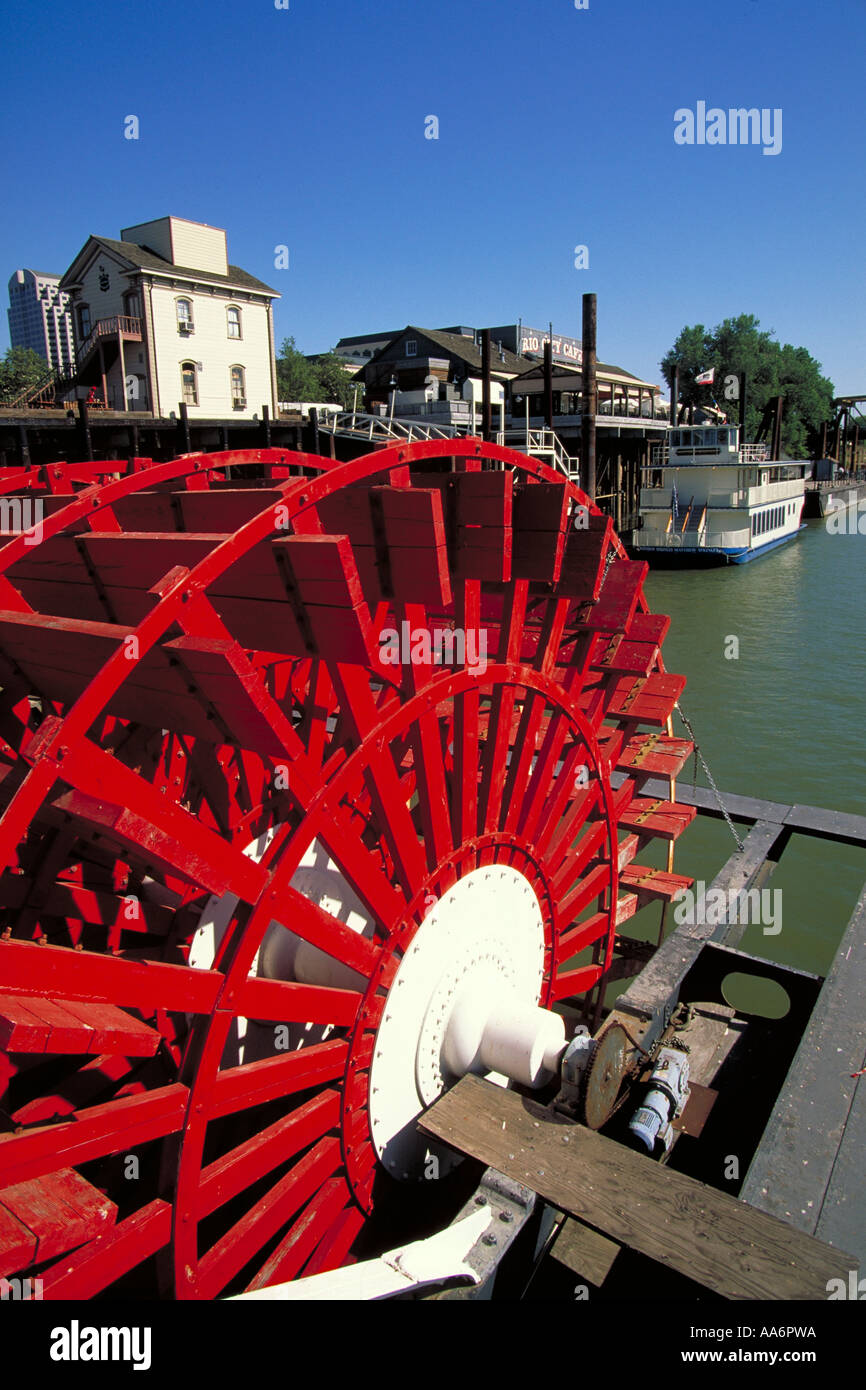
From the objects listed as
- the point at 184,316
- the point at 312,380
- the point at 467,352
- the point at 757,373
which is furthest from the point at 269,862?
the point at 757,373

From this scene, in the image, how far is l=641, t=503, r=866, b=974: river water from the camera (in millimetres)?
8984

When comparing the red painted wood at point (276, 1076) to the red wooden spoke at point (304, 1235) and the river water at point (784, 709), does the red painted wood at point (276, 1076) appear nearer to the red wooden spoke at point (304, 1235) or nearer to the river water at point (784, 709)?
the red wooden spoke at point (304, 1235)

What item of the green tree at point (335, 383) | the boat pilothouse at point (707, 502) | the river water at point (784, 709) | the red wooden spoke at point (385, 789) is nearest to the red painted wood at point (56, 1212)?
the red wooden spoke at point (385, 789)

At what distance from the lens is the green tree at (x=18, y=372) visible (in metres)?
49.6

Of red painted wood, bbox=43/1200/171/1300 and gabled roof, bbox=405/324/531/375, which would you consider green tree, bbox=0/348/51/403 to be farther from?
red painted wood, bbox=43/1200/171/1300

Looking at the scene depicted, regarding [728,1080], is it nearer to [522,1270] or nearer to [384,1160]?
[522,1270]

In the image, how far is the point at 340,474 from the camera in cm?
304

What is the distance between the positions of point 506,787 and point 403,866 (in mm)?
1099

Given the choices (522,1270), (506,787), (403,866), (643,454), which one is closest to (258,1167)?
(403,866)

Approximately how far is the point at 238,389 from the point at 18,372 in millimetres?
32253

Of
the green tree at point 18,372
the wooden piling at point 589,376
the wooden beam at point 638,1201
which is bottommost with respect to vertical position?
the wooden beam at point 638,1201

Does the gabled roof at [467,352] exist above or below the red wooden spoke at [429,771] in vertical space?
above

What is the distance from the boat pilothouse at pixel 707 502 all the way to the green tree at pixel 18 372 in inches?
1287

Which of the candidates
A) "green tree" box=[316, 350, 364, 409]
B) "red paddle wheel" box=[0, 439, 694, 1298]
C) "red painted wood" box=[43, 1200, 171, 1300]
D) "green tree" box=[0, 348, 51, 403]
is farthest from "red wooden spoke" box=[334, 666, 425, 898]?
"green tree" box=[0, 348, 51, 403]
